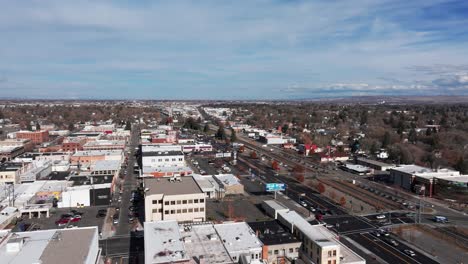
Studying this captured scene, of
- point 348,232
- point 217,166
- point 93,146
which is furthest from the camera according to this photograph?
point 93,146

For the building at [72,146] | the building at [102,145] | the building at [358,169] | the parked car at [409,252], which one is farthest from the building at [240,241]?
the building at [72,146]

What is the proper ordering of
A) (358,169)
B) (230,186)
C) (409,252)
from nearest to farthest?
(409,252) < (230,186) < (358,169)

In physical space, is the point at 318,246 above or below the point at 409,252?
above

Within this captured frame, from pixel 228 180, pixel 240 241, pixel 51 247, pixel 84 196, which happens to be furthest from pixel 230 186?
pixel 51 247

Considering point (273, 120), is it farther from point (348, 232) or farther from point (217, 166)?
point (348, 232)

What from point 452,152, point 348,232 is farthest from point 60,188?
point 452,152

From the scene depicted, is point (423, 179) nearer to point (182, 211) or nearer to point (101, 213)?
point (182, 211)

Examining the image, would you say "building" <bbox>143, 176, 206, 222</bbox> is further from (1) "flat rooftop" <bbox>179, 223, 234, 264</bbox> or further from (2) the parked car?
(2) the parked car
